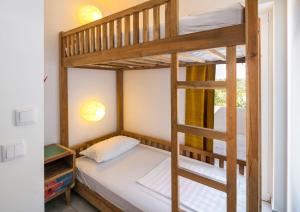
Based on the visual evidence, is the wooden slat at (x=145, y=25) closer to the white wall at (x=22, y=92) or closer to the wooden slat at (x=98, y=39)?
the wooden slat at (x=98, y=39)

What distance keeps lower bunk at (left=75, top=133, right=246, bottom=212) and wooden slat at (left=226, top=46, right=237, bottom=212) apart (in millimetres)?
495

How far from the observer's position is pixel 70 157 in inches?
85.5

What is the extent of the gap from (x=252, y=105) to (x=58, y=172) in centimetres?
210

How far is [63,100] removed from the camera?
2422mm

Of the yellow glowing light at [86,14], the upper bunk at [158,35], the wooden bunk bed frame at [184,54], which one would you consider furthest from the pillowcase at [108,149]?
the yellow glowing light at [86,14]

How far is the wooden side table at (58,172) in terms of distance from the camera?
1915mm

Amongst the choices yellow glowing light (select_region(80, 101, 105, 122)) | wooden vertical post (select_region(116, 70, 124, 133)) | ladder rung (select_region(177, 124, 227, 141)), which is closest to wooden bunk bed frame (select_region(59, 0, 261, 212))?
ladder rung (select_region(177, 124, 227, 141))

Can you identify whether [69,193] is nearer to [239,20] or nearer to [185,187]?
[185,187]

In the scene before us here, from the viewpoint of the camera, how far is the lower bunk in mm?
1548

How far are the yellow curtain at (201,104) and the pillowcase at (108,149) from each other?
0.97 m

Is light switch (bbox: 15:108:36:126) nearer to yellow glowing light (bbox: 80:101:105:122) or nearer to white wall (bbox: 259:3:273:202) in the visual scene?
yellow glowing light (bbox: 80:101:105:122)

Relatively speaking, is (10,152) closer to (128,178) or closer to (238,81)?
(128,178)

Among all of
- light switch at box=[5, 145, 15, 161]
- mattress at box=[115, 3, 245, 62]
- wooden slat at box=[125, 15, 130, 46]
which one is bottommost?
light switch at box=[5, 145, 15, 161]

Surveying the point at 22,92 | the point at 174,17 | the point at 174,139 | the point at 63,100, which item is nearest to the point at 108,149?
the point at 63,100
